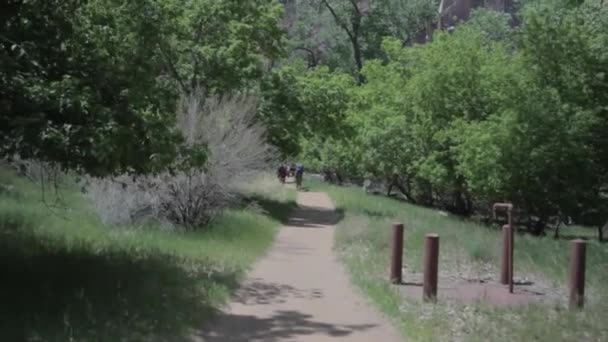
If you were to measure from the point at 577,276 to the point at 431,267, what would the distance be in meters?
2.01

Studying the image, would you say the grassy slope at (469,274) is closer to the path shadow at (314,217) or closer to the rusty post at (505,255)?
the rusty post at (505,255)

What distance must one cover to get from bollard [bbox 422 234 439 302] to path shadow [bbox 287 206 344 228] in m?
14.3

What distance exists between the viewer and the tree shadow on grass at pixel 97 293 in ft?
26.7

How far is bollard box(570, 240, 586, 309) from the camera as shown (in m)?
10.5

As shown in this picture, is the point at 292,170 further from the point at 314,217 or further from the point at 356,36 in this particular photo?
the point at 314,217

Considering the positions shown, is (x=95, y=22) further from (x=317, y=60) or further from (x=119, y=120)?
(x=317, y=60)

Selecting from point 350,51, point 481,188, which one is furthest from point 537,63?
point 350,51

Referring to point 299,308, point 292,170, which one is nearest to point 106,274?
point 299,308

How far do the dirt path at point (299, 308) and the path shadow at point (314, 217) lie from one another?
27.3 feet

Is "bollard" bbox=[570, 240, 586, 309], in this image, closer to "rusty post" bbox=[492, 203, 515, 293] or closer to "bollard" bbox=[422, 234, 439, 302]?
"rusty post" bbox=[492, 203, 515, 293]

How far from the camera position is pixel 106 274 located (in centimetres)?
1122

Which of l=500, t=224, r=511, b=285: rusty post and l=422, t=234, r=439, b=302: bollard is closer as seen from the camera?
l=422, t=234, r=439, b=302: bollard

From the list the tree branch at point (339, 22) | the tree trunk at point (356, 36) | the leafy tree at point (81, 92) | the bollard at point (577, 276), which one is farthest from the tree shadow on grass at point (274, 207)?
the tree trunk at point (356, 36)

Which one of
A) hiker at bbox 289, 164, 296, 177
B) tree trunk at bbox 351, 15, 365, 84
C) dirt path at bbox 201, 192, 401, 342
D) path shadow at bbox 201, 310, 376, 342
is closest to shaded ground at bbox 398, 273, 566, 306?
dirt path at bbox 201, 192, 401, 342
